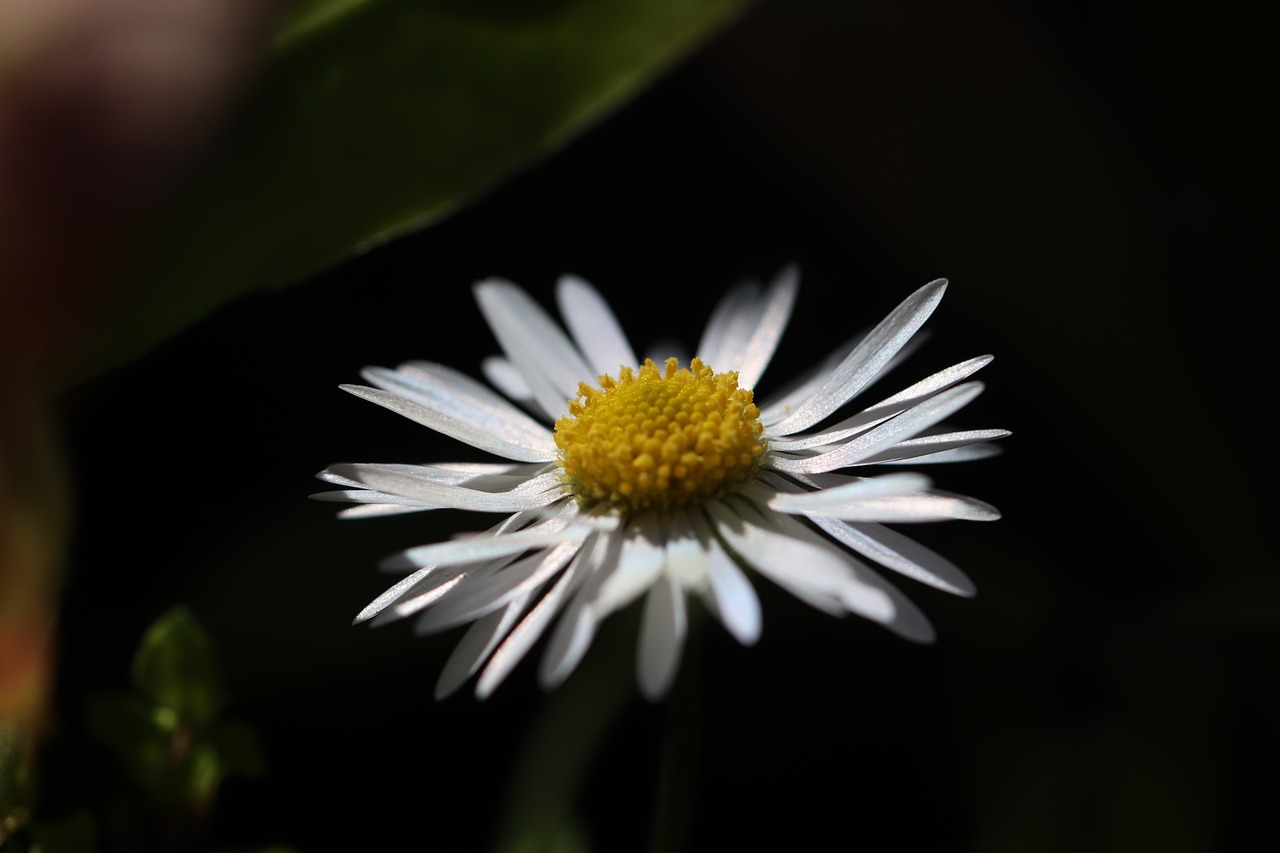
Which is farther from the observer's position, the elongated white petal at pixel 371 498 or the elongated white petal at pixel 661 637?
the elongated white petal at pixel 371 498

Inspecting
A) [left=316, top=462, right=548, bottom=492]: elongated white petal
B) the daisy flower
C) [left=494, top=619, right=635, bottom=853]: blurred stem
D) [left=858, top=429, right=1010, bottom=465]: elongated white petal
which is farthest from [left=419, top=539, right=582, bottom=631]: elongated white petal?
[left=494, top=619, right=635, bottom=853]: blurred stem

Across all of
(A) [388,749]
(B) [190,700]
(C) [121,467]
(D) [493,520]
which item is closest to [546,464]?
(D) [493,520]

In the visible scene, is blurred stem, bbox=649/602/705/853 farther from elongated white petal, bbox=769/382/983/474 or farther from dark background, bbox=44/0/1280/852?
dark background, bbox=44/0/1280/852

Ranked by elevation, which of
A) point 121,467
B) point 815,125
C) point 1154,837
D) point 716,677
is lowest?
point 1154,837

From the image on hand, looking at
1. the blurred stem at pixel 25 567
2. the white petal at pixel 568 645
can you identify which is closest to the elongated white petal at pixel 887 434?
the white petal at pixel 568 645

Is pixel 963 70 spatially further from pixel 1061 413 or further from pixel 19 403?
pixel 19 403

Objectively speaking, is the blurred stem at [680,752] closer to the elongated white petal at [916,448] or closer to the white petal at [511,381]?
the elongated white petal at [916,448]
